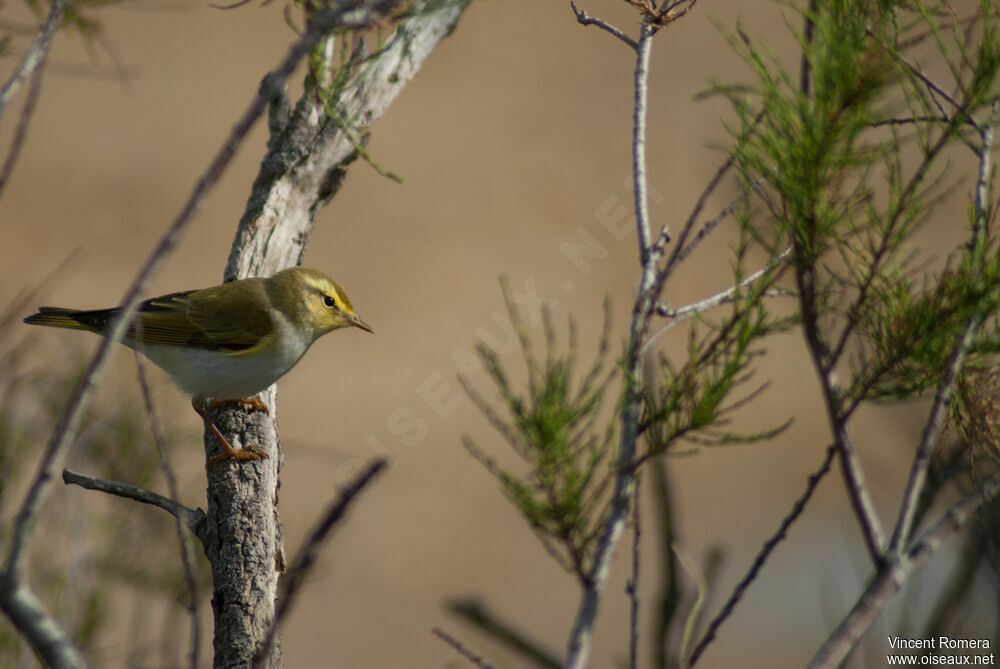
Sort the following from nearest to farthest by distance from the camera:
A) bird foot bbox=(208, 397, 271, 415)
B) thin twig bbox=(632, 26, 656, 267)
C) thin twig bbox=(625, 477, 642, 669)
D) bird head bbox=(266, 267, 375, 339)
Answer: thin twig bbox=(625, 477, 642, 669), thin twig bbox=(632, 26, 656, 267), bird foot bbox=(208, 397, 271, 415), bird head bbox=(266, 267, 375, 339)

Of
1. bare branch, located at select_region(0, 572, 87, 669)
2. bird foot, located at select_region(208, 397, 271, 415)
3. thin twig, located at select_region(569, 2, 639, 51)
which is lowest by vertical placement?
bare branch, located at select_region(0, 572, 87, 669)

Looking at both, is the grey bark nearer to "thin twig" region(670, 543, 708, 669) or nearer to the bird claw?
the bird claw

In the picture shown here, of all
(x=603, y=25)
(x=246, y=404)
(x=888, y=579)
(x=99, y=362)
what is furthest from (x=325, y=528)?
(x=246, y=404)

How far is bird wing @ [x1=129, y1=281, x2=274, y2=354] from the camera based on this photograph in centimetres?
363

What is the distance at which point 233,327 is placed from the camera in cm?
373

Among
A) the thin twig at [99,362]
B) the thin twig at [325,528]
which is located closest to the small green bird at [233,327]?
the thin twig at [99,362]

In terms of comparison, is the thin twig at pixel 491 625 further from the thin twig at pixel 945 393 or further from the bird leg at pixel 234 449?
the bird leg at pixel 234 449

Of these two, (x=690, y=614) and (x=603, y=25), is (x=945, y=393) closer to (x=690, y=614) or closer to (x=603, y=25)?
(x=690, y=614)

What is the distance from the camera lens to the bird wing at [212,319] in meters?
3.63

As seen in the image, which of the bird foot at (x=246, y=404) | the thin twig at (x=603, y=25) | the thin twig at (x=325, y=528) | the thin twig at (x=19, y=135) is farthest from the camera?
the bird foot at (x=246, y=404)

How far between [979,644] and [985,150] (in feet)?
3.00

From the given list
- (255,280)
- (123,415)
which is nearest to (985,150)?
(255,280)

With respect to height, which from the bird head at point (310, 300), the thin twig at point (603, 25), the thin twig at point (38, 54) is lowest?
the thin twig at point (38, 54)

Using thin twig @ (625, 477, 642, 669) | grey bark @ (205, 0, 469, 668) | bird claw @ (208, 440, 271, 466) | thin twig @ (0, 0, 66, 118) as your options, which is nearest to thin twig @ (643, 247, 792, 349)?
thin twig @ (625, 477, 642, 669)
